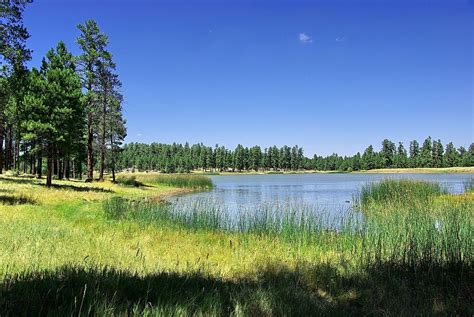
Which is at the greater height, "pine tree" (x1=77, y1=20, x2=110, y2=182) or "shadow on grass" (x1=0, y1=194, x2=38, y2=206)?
"pine tree" (x1=77, y1=20, x2=110, y2=182)

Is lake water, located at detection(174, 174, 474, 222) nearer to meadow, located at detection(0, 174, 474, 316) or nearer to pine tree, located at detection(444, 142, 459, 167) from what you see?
meadow, located at detection(0, 174, 474, 316)

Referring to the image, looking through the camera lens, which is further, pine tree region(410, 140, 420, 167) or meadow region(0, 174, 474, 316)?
pine tree region(410, 140, 420, 167)

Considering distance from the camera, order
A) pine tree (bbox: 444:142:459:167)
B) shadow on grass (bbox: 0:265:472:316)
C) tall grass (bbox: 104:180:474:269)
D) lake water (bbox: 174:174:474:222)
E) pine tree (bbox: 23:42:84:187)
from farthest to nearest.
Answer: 1. pine tree (bbox: 444:142:459:167)
2. pine tree (bbox: 23:42:84:187)
3. lake water (bbox: 174:174:474:222)
4. tall grass (bbox: 104:180:474:269)
5. shadow on grass (bbox: 0:265:472:316)

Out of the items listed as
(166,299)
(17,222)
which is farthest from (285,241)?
(17,222)

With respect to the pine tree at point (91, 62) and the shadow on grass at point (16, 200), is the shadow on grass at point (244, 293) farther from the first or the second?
the pine tree at point (91, 62)

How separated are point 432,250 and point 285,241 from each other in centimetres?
396

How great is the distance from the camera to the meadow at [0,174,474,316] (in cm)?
435

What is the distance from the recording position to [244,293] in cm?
500

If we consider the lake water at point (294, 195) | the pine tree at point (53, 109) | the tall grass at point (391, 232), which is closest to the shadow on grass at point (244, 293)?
the tall grass at point (391, 232)

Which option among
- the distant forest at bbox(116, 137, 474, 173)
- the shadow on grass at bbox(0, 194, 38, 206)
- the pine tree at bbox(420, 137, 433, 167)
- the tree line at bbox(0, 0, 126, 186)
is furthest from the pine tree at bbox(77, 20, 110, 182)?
the pine tree at bbox(420, 137, 433, 167)

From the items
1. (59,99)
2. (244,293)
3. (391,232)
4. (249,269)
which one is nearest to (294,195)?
(59,99)

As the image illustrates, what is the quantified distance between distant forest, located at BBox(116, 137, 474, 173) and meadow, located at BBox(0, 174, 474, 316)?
134922 millimetres

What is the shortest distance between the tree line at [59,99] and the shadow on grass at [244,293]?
1671 centimetres

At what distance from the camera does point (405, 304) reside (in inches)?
202
